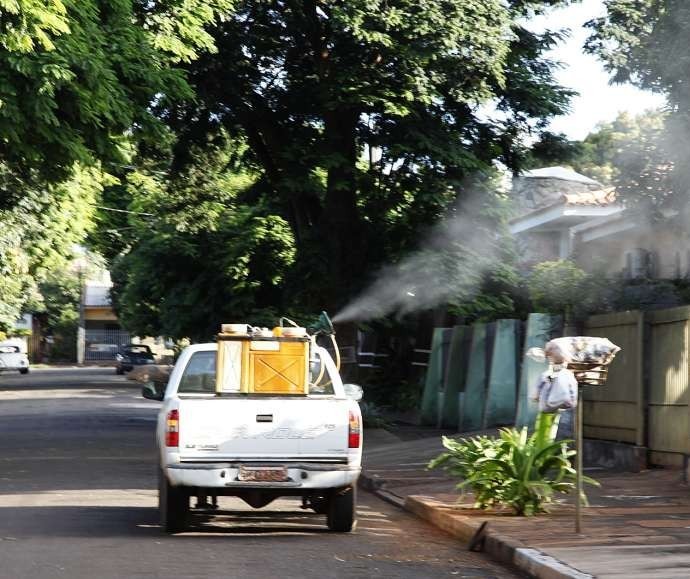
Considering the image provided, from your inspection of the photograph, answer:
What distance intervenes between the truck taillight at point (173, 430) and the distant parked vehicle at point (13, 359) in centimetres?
6433

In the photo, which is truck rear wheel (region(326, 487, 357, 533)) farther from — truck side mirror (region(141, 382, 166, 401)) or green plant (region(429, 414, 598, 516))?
truck side mirror (region(141, 382, 166, 401))

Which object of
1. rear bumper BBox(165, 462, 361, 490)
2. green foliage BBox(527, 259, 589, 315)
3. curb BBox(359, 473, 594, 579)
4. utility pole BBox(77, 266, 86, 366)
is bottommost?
curb BBox(359, 473, 594, 579)

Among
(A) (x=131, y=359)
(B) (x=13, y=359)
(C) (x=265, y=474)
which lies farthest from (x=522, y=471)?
(B) (x=13, y=359)

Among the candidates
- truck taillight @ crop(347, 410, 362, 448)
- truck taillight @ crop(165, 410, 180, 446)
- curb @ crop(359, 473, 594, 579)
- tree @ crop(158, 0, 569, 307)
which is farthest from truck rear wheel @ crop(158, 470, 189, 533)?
tree @ crop(158, 0, 569, 307)

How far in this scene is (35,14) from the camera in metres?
15.9

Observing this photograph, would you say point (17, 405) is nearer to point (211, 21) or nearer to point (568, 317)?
point (211, 21)

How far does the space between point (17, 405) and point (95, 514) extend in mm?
25842

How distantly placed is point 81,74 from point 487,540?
29.8 feet

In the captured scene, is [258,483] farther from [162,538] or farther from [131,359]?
[131,359]

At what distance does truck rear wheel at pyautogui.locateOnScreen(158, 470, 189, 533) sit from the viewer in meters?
11.5

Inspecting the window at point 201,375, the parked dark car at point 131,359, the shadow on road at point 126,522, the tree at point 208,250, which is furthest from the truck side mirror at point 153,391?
the parked dark car at point 131,359

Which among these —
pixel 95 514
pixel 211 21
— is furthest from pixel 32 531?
pixel 211 21

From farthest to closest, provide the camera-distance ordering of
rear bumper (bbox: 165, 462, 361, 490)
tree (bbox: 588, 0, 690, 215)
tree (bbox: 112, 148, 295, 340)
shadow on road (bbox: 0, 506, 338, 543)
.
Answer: tree (bbox: 112, 148, 295, 340) < tree (bbox: 588, 0, 690, 215) < shadow on road (bbox: 0, 506, 338, 543) < rear bumper (bbox: 165, 462, 361, 490)

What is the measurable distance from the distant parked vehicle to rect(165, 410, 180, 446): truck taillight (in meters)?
64.3
